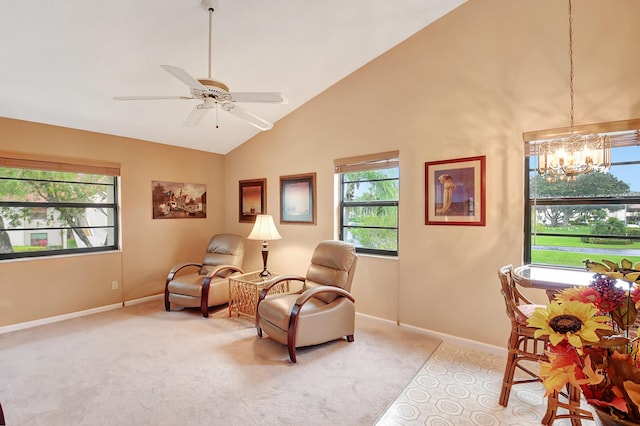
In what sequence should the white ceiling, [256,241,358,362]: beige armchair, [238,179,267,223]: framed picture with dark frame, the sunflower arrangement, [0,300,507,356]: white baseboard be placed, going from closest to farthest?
the sunflower arrangement
the white ceiling
[256,241,358,362]: beige armchair
[0,300,507,356]: white baseboard
[238,179,267,223]: framed picture with dark frame

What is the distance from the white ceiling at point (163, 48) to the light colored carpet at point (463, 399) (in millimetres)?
3373

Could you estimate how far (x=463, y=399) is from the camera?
2.27 m

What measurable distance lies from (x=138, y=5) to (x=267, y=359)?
10.4 feet

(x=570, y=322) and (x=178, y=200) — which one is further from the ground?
(x=178, y=200)

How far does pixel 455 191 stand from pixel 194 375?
3.03 metres

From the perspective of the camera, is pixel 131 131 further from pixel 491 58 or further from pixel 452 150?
pixel 491 58

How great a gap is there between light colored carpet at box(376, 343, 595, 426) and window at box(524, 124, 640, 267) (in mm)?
1128

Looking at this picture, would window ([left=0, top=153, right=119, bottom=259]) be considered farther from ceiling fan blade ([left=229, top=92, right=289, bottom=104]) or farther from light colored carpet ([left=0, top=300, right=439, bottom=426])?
ceiling fan blade ([left=229, top=92, right=289, bottom=104])

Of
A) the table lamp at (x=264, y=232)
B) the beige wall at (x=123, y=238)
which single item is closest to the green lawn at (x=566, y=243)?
the table lamp at (x=264, y=232)

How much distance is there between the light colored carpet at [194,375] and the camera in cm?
209

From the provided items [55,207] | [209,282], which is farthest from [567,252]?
[55,207]

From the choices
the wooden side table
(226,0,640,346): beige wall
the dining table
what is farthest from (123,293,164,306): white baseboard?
the dining table

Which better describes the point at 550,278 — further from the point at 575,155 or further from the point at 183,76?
the point at 183,76

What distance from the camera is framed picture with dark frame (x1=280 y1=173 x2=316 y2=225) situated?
4379mm
